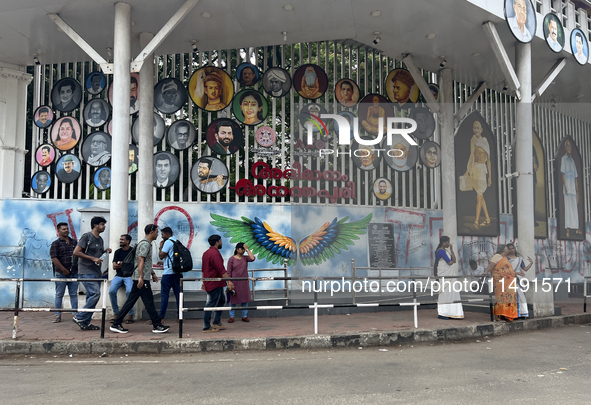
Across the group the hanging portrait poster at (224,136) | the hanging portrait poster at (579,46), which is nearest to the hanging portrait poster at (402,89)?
the hanging portrait poster at (579,46)

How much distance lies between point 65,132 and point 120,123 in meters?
4.58

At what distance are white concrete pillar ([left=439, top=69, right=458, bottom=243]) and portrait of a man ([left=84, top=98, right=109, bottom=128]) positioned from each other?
30.5ft

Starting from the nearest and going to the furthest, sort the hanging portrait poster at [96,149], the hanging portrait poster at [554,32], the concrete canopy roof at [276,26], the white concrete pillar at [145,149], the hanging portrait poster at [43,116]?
the concrete canopy roof at [276,26]
the white concrete pillar at [145,149]
the hanging portrait poster at [554,32]
the hanging portrait poster at [96,149]
the hanging portrait poster at [43,116]

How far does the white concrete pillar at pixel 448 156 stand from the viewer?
14078 millimetres

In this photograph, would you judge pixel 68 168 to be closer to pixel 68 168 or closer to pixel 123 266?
pixel 68 168

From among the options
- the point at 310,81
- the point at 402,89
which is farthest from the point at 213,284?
the point at 402,89

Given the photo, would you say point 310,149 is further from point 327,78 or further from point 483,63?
point 483,63

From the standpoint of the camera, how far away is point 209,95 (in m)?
13.7

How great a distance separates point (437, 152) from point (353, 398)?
39.0 ft

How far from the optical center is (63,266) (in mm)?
8914

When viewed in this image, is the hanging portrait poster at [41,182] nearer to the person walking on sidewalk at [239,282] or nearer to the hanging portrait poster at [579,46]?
the person walking on sidewalk at [239,282]

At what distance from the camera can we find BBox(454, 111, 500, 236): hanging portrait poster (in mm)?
14656

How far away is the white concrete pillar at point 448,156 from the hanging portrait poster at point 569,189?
358 centimetres

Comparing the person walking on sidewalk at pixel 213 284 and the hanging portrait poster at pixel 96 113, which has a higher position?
the hanging portrait poster at pixel 96 113
